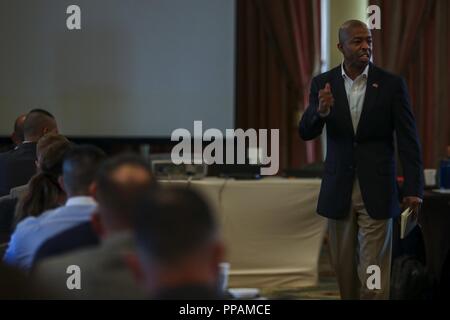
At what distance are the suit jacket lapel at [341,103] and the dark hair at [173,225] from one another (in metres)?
2.05

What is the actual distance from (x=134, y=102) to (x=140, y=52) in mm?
431

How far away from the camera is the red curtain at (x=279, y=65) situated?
641 cm

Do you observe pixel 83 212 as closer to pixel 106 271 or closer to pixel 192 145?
pixel 106 271

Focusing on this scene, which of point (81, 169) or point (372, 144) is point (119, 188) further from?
point (372, 144)

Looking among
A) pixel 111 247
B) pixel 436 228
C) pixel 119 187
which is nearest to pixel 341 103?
A: pixel 436 228

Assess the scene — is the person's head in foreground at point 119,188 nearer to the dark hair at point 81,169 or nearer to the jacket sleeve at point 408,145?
the dark hair at point 81,169

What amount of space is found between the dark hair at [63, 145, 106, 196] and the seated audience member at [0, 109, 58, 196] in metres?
1.57

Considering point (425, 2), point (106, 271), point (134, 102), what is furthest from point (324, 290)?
point (106, 271)

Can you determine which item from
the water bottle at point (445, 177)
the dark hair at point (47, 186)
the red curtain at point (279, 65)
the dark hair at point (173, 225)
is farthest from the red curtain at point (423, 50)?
the dark hair at point (173, 225)

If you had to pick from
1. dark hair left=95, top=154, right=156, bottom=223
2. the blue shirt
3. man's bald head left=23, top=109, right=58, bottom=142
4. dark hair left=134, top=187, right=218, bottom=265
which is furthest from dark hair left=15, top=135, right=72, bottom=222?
dark hair left=134, top=187, right=218, bottom=265

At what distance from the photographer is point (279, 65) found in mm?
6492

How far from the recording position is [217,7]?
6.18 metres

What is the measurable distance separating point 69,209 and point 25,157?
174cm

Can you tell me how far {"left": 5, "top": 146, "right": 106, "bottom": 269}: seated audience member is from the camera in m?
1.67
